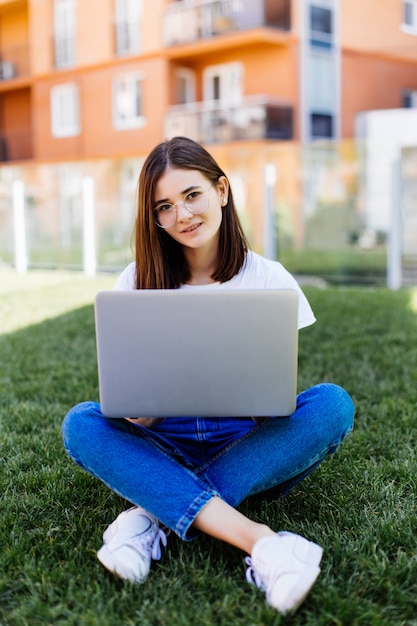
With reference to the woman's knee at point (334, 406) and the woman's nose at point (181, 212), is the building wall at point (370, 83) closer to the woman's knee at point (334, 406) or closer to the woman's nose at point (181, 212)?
the woman's nose at point (181, 212)

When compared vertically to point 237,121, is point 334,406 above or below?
below

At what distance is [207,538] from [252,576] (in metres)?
0.24

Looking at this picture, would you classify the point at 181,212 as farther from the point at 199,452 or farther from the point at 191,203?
the point at 199,452

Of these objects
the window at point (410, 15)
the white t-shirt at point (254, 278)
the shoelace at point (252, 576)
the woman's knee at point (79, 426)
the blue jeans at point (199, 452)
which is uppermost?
the window at point (410, 15)

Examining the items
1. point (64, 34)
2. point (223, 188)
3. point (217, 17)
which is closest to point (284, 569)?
point (223, 188)

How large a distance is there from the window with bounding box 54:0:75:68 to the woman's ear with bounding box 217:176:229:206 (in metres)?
17.0

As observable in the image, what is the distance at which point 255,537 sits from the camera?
170 cm

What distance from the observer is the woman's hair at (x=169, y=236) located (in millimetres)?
2098

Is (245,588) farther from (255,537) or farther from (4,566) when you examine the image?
(4,566)

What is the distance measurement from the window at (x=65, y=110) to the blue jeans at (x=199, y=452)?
16.8m

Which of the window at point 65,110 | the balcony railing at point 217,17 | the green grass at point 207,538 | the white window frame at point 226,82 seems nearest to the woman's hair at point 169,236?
the green grass at point 207,538

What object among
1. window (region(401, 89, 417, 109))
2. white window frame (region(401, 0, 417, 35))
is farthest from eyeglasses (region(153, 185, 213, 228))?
white window frame (region(401, 0, 417, 35))

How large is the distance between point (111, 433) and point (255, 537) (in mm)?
438

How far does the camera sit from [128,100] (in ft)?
56.0
